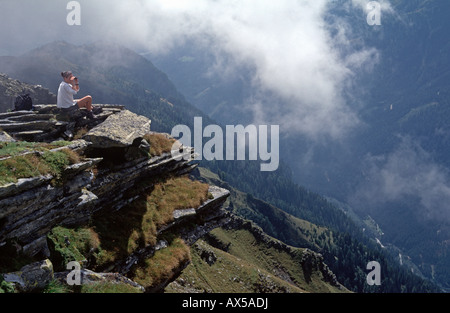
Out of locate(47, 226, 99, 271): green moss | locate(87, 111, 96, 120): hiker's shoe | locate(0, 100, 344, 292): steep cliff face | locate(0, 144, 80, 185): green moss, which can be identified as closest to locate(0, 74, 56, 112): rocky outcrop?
locate(87, 111, 96, 120): hiker's shoe

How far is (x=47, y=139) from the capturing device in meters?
27.2

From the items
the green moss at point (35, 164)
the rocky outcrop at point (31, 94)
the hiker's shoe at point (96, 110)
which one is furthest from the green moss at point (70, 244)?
the rocky outcrop at point (31, 94)

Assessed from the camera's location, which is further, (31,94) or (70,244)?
(31,94)

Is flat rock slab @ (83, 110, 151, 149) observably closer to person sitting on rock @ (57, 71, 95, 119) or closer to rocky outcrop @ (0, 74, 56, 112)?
person sitting on rock @ (57, 71, 95, 119)

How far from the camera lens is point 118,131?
2630 cm

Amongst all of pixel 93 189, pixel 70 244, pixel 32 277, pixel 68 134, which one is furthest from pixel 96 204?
pixel 32 277

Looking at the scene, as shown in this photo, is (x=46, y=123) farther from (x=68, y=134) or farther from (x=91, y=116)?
(x=91, y=116)

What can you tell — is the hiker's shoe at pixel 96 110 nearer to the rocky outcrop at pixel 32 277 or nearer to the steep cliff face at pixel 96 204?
the steep cliff face at pixel 96 204

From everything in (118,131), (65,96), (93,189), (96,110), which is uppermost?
(65,96)

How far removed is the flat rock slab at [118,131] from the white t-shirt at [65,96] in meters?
4.06

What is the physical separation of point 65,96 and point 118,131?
23.9 ft
